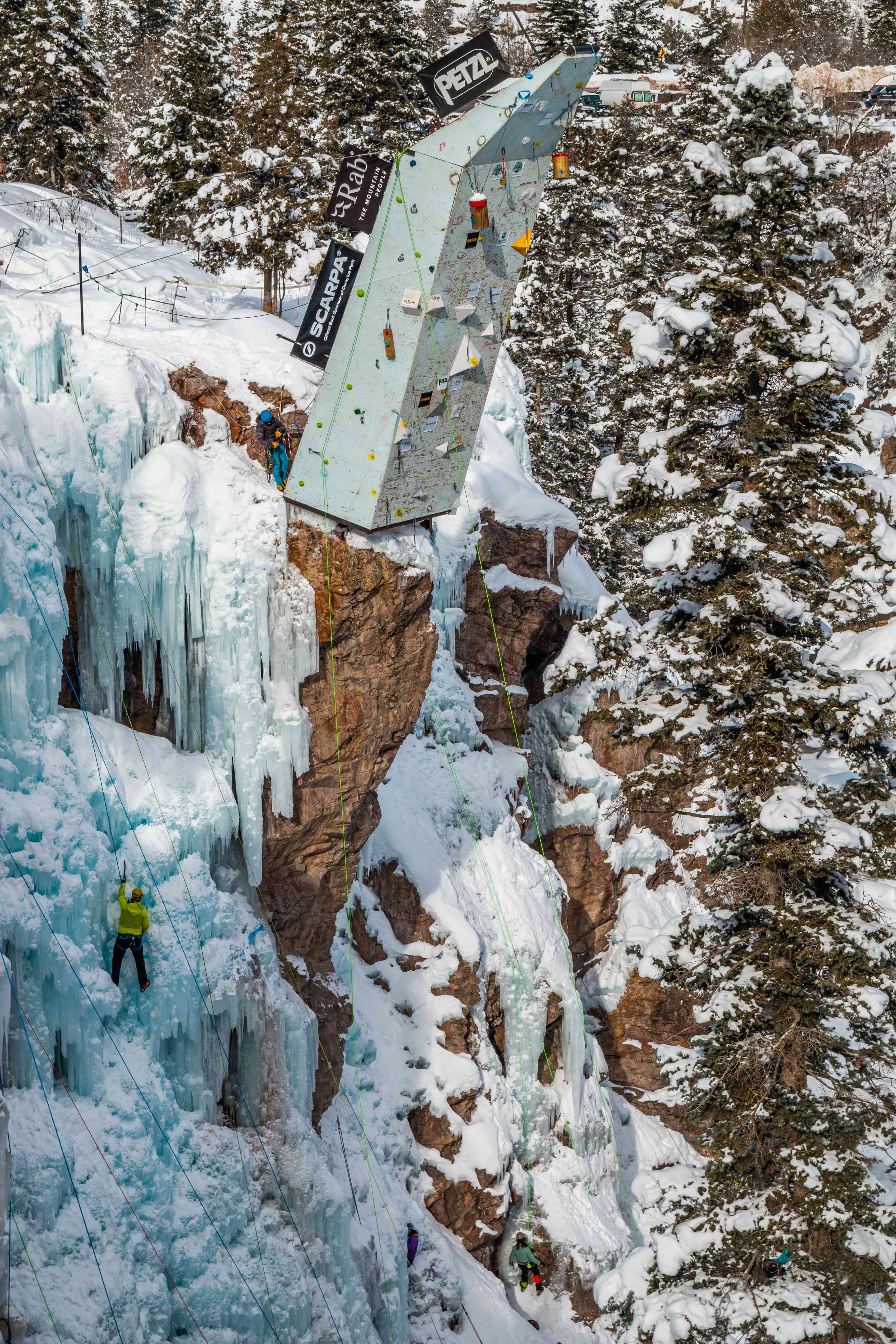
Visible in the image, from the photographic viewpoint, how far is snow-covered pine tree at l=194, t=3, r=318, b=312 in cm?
2577

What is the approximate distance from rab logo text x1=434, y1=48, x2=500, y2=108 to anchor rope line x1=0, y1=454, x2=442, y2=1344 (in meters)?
6.53

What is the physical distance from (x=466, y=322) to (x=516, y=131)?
7.71 ft

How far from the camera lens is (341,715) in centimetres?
1697

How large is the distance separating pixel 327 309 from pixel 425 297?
4.21 ft

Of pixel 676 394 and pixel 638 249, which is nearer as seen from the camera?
pixel 676 394

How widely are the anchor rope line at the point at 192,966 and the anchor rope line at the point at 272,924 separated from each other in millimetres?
130

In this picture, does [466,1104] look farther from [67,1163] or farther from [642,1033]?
[67,1163]

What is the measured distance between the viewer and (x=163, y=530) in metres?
15.8

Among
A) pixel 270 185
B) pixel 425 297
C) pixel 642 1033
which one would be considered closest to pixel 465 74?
pixel 425 297

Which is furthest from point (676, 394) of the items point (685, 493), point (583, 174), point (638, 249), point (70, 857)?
point (583, 174)

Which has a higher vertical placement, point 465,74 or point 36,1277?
point 465,74

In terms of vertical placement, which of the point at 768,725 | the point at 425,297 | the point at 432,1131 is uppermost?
the point at 425,297

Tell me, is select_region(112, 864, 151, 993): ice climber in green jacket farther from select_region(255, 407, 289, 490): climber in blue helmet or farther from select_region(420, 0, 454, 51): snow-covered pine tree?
select_region(420, 0, 454, 51): snow-covered pine tree

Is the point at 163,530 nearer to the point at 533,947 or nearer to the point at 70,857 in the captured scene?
the point at 70,857
